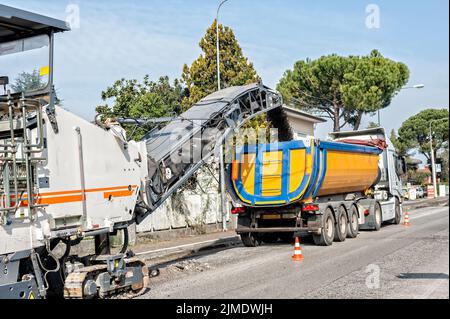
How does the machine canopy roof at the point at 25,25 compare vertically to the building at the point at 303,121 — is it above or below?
below

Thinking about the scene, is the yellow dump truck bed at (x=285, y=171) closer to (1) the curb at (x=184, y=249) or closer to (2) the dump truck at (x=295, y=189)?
(2) the dump truck at (x=295, y=189)

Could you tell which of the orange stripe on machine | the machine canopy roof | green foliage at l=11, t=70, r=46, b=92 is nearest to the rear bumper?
the orange stripe on machine

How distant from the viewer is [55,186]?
7.61m

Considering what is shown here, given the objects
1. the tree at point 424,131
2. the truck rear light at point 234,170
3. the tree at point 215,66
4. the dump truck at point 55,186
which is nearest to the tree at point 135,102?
the tree at point 215,66

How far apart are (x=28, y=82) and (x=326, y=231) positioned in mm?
9034

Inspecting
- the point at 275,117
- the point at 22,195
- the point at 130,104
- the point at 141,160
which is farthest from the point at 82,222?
the point at 130,104

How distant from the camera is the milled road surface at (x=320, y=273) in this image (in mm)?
8555

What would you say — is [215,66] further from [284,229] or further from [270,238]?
[284,229]

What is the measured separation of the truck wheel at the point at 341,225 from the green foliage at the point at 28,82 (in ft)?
31.9

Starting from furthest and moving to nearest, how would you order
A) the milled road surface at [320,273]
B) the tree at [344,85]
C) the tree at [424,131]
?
the tree at [424,131]
the tree at [344,85]
the milled road surface at [320,273]

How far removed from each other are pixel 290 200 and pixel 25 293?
805cm

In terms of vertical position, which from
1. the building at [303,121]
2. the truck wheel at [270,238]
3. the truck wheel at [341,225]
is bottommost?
the truck wheel at [270,238]

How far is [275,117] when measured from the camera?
49.6 feet

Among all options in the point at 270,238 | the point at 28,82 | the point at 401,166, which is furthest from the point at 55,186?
the point at 401,166
